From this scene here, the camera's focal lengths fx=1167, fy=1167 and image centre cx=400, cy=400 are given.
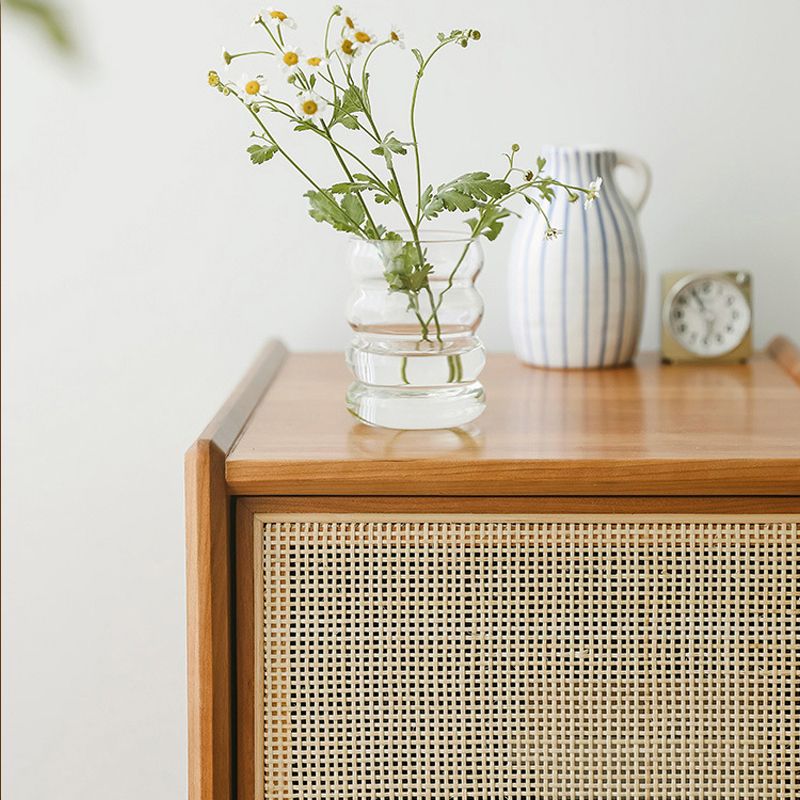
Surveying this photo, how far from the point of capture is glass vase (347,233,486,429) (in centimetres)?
107

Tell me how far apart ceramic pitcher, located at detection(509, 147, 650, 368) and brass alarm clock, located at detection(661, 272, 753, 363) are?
6cm

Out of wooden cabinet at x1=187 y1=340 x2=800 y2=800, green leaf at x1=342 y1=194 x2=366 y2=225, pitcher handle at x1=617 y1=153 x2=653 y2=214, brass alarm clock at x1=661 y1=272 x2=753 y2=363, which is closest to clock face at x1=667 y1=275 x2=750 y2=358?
brass alarm clock at x1=661 y1=272 x2=753 y2=363

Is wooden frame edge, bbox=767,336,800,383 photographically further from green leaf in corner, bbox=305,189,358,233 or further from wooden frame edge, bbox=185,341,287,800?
Answer: wooden frame edge, bbox=185,341,287,800

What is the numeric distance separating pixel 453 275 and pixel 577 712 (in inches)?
16.0

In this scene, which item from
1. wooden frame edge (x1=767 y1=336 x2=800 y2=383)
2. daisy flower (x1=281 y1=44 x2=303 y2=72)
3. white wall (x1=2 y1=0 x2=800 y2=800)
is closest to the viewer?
daisy flower (x1=281 y1=44 x2=303 y2=72)

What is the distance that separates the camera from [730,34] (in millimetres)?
1492

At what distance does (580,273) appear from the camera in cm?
133

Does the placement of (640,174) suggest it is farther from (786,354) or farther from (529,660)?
(529,660)

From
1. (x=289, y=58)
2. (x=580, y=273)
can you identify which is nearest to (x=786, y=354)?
(x=580, y=273)

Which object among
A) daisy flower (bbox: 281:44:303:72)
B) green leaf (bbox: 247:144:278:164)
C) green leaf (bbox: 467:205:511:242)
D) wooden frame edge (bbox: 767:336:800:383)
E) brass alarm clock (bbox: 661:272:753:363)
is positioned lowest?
wooden frame edge (bbox: 767:336:800:383)

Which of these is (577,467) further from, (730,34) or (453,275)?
(730,34)

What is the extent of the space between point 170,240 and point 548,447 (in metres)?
0.75

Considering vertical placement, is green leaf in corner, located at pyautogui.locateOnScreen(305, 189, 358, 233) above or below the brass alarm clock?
above

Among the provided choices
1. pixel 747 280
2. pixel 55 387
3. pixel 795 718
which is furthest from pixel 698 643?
pixel 55 387
